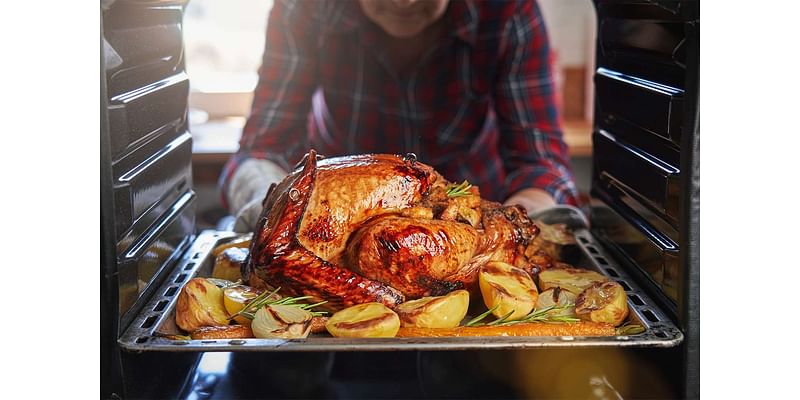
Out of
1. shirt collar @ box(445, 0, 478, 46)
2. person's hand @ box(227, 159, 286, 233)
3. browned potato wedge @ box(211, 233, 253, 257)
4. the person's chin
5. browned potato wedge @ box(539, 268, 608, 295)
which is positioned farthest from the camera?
shirt collar @ box(445, 0, 478, 46)

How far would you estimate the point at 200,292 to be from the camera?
1405mm

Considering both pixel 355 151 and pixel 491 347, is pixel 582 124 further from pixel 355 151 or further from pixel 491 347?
pixel 491 347

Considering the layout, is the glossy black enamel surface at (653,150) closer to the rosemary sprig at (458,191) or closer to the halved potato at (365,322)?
the rosemary sprig at (458,191)

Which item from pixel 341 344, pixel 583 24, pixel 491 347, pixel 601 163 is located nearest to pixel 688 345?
pixel 491 347

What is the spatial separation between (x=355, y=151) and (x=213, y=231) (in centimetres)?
93

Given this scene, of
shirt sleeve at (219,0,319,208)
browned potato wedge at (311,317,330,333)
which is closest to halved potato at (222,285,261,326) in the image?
browned potato wedge at (311,317,330,333)

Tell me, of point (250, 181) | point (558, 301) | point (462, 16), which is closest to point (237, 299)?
point (558, 301)

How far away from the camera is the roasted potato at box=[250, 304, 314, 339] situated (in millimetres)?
1276

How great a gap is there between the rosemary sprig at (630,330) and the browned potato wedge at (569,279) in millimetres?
140

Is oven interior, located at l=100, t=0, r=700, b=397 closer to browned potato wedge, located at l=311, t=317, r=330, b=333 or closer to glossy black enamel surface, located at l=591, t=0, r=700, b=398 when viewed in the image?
A: glossy black enamel surface, located at l=591, t=0, r=700, b=398

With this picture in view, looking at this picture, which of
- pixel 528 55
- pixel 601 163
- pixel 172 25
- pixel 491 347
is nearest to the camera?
pixel 491 347

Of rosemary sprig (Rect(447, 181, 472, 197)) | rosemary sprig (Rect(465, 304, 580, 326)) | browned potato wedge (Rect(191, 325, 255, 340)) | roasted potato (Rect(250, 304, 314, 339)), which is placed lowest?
browned potato wedge (Rect(191, 325, 255, 340))

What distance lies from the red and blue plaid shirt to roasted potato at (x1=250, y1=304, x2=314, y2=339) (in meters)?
1.30

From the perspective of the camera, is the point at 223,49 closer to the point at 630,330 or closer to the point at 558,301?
the point at 558,301
